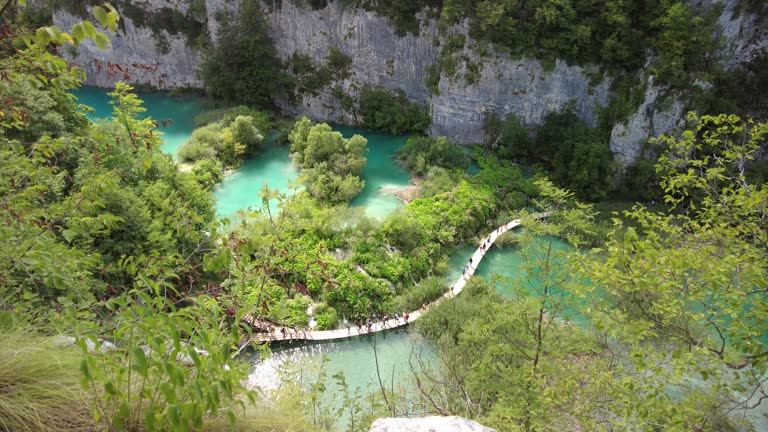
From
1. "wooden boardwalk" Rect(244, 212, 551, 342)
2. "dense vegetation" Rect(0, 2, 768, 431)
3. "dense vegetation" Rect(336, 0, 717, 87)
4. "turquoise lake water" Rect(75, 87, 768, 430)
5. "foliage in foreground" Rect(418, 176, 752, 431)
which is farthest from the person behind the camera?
"dense vegetation" Rect(336, 0, 717, 87)

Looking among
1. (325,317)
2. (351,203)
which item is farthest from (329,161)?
(325,317)

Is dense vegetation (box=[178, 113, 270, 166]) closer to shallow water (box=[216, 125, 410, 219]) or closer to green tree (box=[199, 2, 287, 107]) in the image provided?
shallow water (box=[216, 125, 410, 219])

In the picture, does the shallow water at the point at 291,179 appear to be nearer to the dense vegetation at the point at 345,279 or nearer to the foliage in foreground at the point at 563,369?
the dense vegetation at the point at 345,279

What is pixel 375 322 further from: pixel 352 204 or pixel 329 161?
pixel 329 161

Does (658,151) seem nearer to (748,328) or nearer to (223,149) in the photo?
(748,328)

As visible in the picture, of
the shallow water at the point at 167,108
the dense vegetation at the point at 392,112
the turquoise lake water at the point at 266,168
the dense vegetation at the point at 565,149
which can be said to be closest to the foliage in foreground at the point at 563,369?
the dense vegetation at the point at 565,149

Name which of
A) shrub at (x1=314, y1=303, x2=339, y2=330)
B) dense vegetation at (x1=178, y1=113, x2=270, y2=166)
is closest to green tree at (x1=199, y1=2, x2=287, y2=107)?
dense vegetation at (x1=178, y1=113, x2=270, y2=166)
